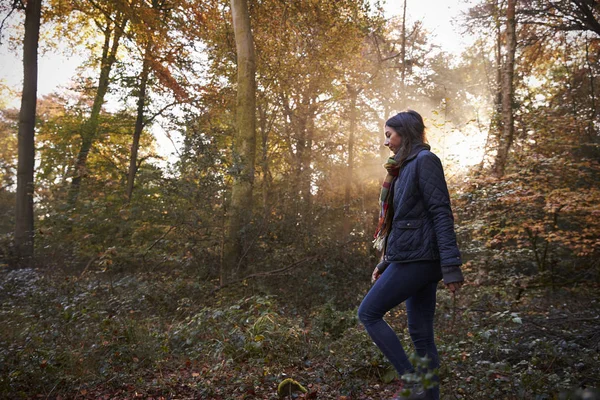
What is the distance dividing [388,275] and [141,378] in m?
2.71

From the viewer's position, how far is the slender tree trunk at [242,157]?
28.9 feet

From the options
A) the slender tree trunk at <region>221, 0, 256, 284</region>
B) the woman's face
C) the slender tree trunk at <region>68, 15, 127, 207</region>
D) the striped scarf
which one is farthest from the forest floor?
the slender tree trunk at <region>68, 15, 127, 207</region>

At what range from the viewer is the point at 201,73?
651 inches

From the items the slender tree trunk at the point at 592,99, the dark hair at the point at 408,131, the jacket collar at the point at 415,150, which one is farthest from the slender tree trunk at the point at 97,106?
the jacket collar at the point at 415,150

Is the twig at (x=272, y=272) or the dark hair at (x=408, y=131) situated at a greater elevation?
the dark hair at (x=408, y=131)

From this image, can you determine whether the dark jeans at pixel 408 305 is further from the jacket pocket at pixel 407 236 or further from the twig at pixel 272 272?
the twig at pixel 272 272

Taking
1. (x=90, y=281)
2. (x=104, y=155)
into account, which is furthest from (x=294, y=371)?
(x=104, y=155)

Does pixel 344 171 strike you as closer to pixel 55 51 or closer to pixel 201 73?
pixel 201 73

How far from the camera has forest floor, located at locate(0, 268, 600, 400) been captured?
157 inches

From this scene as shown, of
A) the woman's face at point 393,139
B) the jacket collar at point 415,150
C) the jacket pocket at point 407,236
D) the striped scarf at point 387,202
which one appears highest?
the woman's face at point 393,139

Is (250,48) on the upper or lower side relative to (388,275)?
upper

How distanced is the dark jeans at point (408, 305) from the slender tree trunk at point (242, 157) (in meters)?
5.68

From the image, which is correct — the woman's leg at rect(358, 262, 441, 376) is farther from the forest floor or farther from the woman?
the forest floor

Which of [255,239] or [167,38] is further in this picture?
[167,38]
